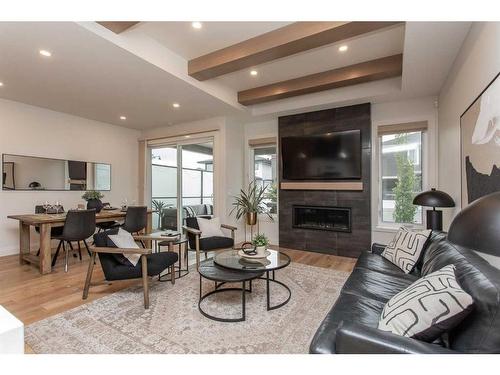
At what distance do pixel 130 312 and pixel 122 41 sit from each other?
2.69 m

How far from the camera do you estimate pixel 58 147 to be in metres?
4.80

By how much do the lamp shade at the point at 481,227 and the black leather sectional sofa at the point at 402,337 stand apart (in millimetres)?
596

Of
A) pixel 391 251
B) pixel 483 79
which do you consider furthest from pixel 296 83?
pixel 391 251

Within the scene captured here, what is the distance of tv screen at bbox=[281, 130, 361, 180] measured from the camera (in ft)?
14.1

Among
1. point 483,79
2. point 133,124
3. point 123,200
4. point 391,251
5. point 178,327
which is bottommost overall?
point 178,327

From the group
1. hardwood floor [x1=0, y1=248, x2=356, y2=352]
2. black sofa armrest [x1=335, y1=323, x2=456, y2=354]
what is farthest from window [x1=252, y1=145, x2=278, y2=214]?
black sofa armrest [x1=335, y1=323, x2=456, y2=354]

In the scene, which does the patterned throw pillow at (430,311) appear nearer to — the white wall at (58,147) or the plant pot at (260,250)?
the plant pot at (260,250)

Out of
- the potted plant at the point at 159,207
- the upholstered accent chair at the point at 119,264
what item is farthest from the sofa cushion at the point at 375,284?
the potted plant at the point at 159,207

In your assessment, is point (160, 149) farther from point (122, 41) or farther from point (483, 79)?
point (483, 79)

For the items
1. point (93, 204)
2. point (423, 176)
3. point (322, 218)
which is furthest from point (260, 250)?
point (93, 204)

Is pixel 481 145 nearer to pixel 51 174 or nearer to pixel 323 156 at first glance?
pixel 323 156

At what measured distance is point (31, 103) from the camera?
4312 mm

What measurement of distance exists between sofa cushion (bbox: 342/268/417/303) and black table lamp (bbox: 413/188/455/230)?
1023mm

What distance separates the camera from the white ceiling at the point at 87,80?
2.41m
